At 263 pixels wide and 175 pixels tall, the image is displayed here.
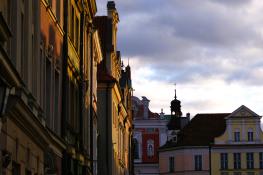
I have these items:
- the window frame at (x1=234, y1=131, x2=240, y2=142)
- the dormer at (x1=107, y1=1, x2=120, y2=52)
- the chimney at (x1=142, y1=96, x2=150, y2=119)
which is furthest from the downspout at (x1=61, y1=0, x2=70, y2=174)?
the chimney at (x1=142, y1=96, x2=150, y2=119)

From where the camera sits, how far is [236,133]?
93.4 meters

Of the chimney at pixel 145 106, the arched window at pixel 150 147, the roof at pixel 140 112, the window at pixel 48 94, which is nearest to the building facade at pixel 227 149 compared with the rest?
the arched window at pixel 150 147

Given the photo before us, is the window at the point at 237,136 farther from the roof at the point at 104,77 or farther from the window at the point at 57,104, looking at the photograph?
the window at the point at 57,104

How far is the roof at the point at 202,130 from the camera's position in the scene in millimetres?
95125

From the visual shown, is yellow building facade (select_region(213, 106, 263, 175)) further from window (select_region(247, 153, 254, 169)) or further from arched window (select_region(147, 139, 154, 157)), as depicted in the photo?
arched window (select_region(147, 139, 154, 157))

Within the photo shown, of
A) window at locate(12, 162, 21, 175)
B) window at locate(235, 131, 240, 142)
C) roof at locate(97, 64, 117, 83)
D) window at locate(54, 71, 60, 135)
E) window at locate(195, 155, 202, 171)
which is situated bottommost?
window at locate(12, 162, 21, 175)

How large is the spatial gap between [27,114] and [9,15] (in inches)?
72.4

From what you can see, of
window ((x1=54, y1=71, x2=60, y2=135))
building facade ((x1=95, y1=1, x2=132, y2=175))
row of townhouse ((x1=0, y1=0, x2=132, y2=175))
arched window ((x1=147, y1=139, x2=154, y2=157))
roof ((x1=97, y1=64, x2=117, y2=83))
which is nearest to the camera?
row of townhouse ((x1=0, y1=0, x2=132, y2=175))

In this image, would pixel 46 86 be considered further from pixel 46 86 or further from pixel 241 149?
pixel 241 149

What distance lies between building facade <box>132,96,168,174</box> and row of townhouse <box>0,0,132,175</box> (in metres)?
61.4

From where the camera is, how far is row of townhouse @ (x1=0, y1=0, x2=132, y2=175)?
1389 cm

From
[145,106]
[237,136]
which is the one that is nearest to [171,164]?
[237,136]

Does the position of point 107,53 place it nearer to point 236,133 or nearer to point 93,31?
point 93,31

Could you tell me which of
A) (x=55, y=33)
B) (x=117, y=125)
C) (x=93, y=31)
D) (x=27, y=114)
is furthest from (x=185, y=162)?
(x=27, y=114)
